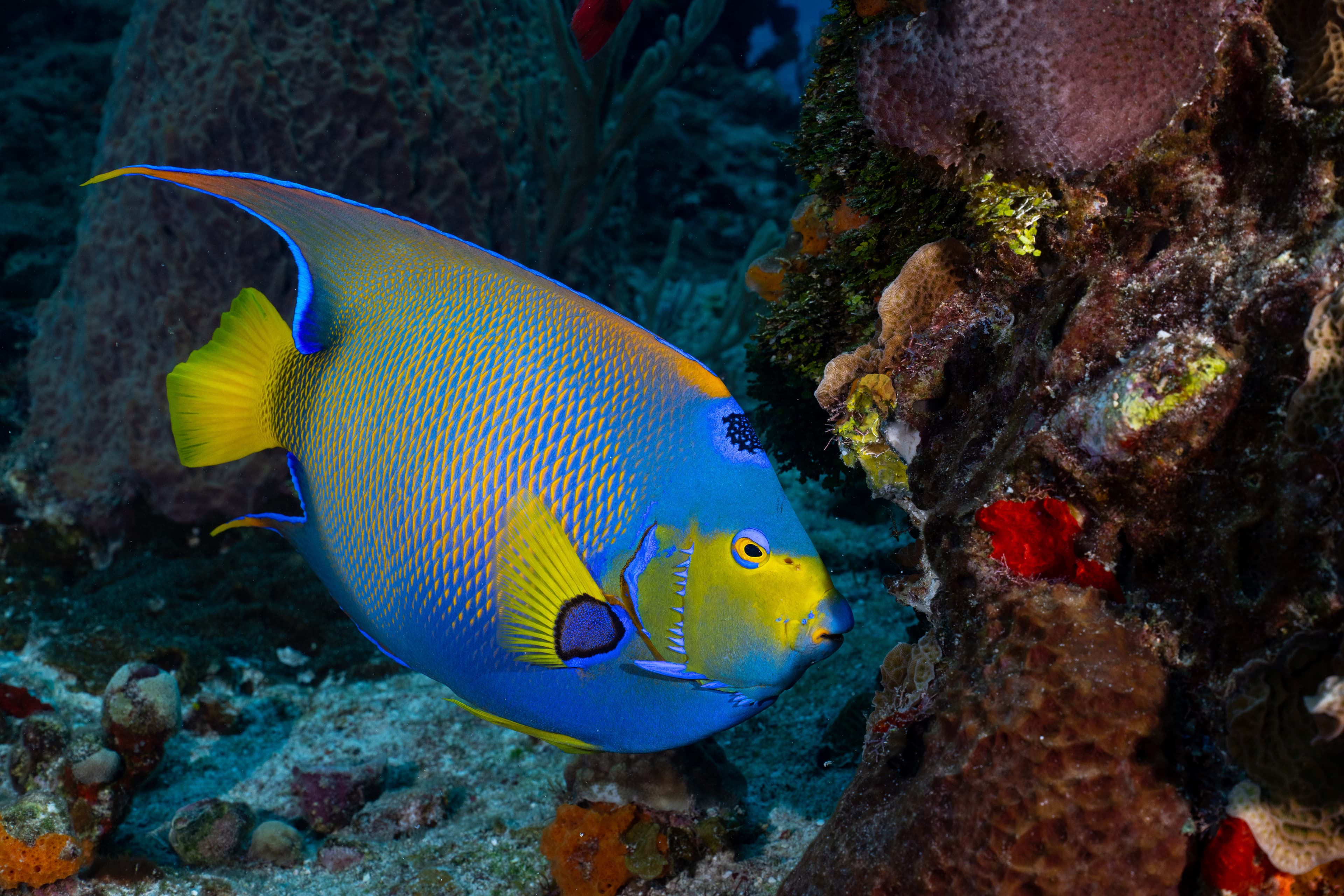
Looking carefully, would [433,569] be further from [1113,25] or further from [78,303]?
[78,303]

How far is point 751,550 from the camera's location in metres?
1.37

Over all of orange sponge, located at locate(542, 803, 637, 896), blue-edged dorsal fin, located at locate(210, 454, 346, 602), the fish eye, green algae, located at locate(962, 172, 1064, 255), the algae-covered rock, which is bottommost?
the algae-covered rock

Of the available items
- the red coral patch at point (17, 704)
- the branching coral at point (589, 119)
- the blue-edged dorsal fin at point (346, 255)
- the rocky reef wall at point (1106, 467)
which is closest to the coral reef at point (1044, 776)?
the rocky reef wall at point (1106, 467)

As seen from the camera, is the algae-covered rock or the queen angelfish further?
the algae-covered rock

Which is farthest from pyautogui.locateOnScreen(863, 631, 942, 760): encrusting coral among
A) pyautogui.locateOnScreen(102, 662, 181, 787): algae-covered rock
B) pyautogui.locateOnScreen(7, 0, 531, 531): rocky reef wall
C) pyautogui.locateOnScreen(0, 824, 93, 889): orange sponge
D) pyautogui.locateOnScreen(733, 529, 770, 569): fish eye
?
pyautogui.locateOnScreen(7, 0, 531, 531): rocky reef wall

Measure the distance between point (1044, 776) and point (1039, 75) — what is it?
5.02 ft

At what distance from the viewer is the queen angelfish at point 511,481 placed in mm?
1421

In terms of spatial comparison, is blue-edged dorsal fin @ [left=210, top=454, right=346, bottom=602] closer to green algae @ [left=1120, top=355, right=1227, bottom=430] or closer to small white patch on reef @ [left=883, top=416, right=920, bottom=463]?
small white patch on reef @ [left=883, top=416, right=920, bottom=463]

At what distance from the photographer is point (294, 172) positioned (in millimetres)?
5387

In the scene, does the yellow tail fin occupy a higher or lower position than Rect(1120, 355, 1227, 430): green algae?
lower

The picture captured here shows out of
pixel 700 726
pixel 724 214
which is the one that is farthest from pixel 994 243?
pixel 724 214

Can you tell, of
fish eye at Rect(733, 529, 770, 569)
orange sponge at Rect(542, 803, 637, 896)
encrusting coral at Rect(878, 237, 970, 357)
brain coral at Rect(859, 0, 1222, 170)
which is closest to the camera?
fish eye at Rect(733, 529, 770, 569)

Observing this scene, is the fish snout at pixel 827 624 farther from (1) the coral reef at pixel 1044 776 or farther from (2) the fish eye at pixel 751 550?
(1) the coral reef at pixel 1044 776

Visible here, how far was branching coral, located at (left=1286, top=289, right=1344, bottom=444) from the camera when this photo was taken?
127 cm
